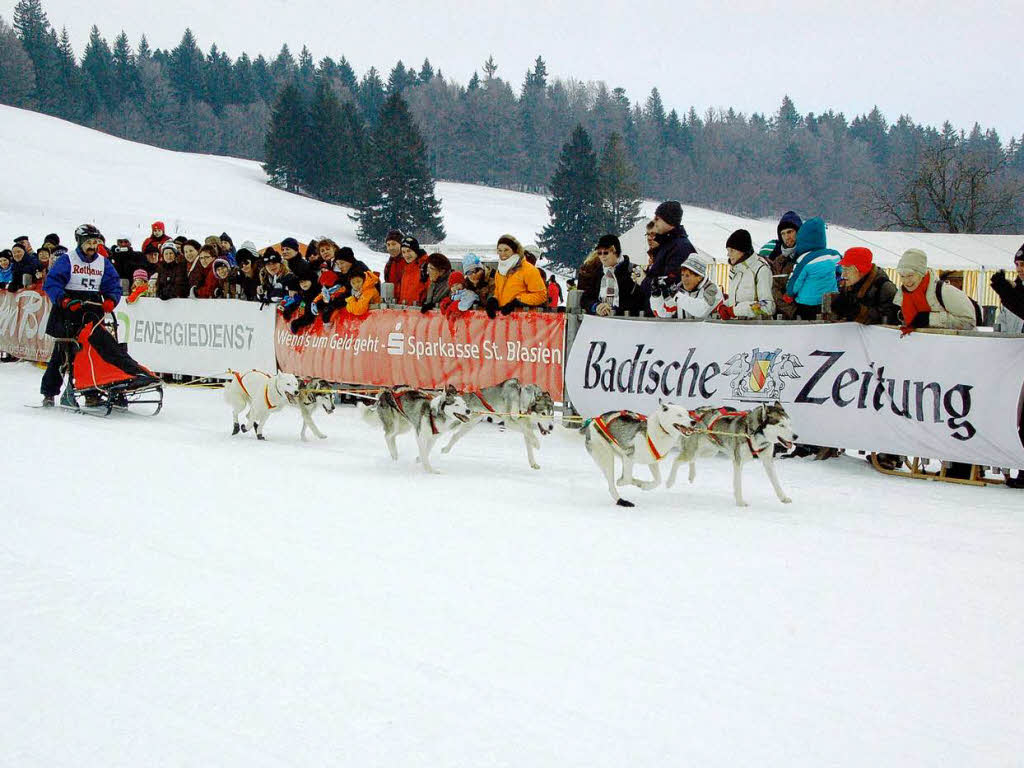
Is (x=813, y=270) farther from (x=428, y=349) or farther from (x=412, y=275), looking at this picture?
(x=412, y=275)

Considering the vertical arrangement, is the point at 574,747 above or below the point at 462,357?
below

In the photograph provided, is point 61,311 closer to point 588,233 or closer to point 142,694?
point 142,694

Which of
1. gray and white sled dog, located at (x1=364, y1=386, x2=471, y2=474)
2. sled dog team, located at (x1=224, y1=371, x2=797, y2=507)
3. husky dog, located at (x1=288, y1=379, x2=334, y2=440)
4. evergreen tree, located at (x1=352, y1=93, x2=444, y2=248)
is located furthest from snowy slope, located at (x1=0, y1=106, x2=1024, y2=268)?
gray and white sled dog, located at (x1=364, y1=386, x2=471, y2=474)

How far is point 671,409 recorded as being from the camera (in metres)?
5.72

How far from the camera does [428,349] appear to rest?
9.80 meters

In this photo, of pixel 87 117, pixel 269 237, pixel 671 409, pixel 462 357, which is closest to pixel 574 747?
pixel 671 409

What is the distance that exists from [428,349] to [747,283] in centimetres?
357

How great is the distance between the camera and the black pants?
9.95 meters

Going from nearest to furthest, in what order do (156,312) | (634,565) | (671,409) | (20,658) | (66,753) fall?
1. (66,753)
2. (20,658)
3. (634,565)
4. (671,409)
5. (156,312)

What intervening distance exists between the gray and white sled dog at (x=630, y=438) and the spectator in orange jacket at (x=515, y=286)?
11.2 ft

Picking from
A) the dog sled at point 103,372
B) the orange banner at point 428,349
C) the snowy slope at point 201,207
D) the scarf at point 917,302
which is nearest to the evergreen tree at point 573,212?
the snowy slope at point 201,207

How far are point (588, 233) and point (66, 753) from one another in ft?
176

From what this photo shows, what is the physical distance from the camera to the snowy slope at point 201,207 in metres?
30.1

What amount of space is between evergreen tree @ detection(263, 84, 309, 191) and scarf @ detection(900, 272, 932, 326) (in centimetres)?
6297
